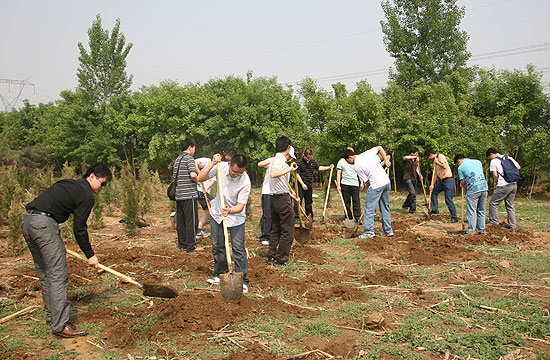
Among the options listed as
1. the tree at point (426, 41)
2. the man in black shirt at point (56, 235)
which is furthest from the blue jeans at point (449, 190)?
the tree at point (426, 41)

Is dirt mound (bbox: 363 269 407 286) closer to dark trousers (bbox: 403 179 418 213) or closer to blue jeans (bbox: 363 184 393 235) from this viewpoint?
blue jeans (bbox: 363 184 393 235)

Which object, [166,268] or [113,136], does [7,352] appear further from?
[113,136]

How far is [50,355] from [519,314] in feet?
16.3

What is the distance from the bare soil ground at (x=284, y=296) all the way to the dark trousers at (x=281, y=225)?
28cm

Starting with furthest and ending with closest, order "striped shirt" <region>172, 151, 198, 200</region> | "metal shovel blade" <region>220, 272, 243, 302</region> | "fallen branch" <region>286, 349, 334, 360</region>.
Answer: "striped shirt" <region>172, 151, 198, 200</region>, "metal shovel blade" <region>220, 272, 243, 302</region>, "fallen branch" <region>286, 349, 334, 360</region>

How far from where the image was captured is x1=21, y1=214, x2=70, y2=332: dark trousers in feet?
14.3

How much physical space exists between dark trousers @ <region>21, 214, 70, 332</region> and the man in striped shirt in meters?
3.31

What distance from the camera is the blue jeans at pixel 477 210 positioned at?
8906mm

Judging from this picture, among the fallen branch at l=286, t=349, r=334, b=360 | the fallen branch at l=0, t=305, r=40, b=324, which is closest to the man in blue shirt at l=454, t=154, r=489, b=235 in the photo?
the fallen branch at l=286, t=349, r=334, b=360

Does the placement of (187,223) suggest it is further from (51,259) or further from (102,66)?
(102,66)

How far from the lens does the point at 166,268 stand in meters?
6.75

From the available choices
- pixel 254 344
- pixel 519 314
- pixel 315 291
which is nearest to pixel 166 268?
pixel 315 291

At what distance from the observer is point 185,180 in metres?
7.73

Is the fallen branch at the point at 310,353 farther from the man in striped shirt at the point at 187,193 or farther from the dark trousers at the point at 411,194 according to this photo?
the dark trousers at the point at 411,194
